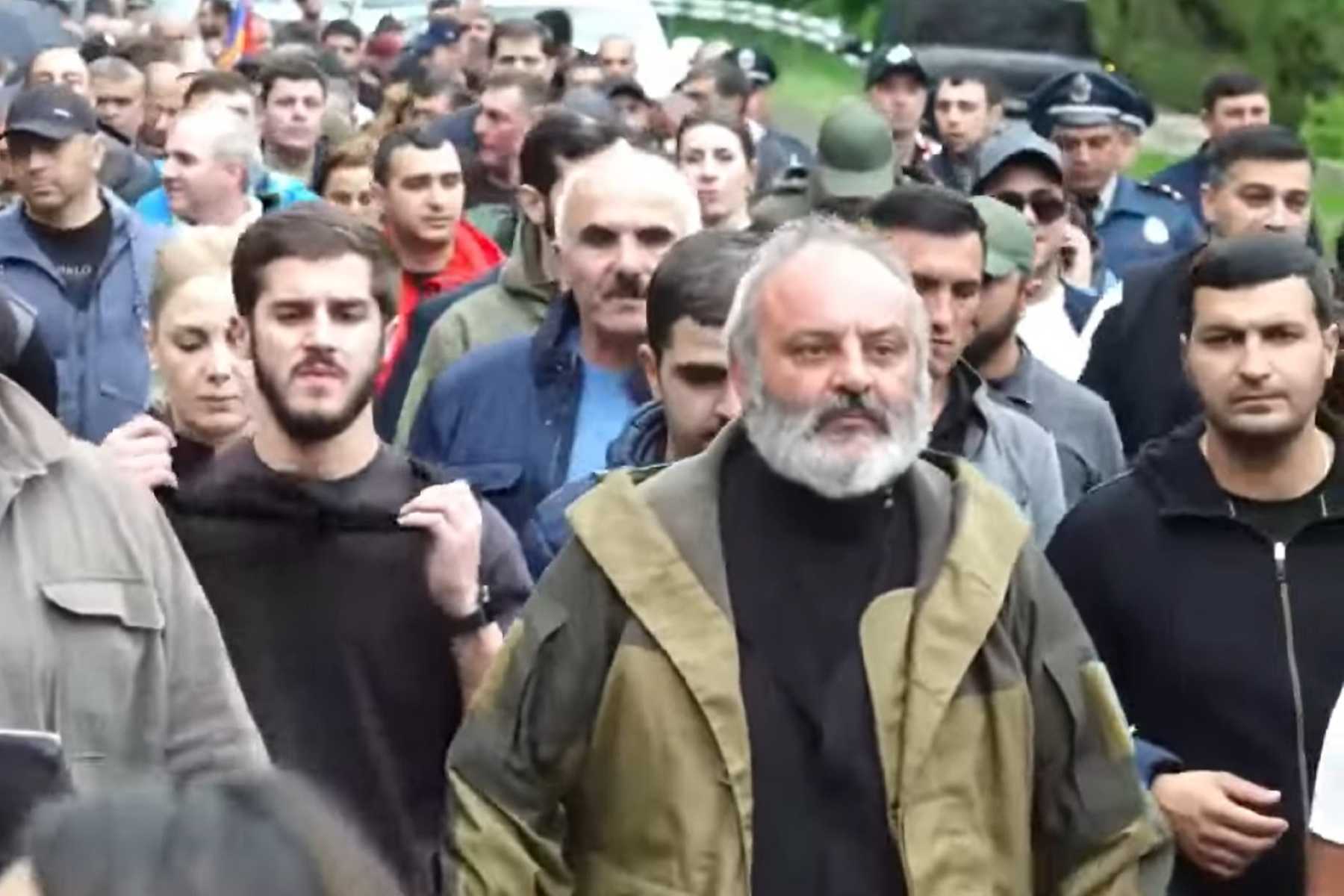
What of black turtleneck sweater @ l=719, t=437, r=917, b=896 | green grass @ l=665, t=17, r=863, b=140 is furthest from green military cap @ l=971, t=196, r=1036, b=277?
green grass @ l=665, t=17, r=863, b=140

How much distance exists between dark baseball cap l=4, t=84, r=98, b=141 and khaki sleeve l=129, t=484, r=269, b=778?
6.36 m

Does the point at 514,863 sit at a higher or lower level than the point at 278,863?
lower

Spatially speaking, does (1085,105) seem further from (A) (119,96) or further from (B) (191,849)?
(B) (191,849)

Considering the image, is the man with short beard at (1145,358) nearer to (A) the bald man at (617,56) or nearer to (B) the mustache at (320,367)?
(B) the mustache at (320,367)

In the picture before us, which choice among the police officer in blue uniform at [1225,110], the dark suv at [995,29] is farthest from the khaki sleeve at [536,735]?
the dark suv at [995,29]

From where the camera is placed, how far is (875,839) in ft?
15.2

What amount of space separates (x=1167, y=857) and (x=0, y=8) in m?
16.9

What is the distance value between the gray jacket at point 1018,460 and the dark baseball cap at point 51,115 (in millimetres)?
4692

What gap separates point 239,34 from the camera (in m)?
22.9

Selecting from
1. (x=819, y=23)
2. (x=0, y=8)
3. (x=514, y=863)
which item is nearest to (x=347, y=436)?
(x=514, y=863)

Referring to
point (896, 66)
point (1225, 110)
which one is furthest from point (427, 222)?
point (896, 66)

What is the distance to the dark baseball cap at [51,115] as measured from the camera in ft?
35.1

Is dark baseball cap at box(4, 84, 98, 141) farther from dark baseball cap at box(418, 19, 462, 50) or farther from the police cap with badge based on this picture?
dark baseball cap at box(418, 19, 462, 50)

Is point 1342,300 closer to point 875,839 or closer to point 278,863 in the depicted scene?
point 875,839
